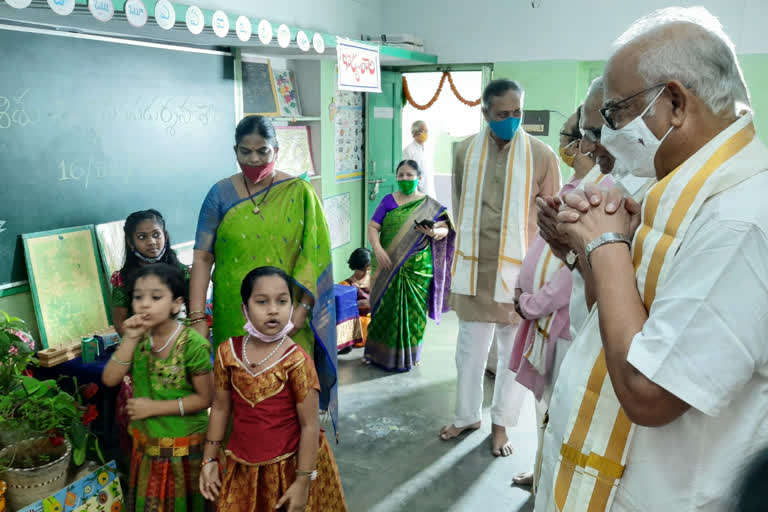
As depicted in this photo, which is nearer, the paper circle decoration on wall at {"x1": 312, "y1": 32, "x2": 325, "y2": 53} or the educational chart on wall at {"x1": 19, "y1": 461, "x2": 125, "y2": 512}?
the educational chart on wall at {"x1": 19, "y1": 461, "x2": 125, "y2": 512}

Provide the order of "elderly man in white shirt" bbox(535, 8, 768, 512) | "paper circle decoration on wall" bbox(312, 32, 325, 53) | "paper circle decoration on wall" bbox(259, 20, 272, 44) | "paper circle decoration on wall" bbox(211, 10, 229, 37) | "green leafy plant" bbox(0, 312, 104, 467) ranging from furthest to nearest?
1. "paper circle decoration on wall" bbox(312, 32, 325, 53)
2. "paper circle decoration on wall" bbox(259, 20, 272, 44)
3. "paper circle decoration on wall" bbox(211, 10, 229, 37)
4. "green leafy plant" bbox(0, 312, 104, 467)
5. "elderly man in white shirt" bbox(535, 8, 768, 512)

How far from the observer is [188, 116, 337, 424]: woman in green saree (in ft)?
8.25

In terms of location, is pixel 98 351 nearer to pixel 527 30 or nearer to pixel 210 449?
pixel 210 449

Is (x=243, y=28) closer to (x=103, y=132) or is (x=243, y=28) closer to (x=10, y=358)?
(x=103, y=132)

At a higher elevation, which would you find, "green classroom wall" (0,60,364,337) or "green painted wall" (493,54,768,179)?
"green painted wall" (493,54,768,179)

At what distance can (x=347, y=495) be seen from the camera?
276 centimetres

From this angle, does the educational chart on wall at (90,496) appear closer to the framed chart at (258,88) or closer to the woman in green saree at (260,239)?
the woman in green saree at (260,239)

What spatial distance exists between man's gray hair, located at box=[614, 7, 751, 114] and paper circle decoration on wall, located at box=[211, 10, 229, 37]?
2.57 m

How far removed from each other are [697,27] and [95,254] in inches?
119

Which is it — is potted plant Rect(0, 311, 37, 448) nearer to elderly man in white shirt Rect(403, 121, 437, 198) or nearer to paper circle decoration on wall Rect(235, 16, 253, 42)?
paper circle decoration on wall Rect(235, 16, 253, 42)

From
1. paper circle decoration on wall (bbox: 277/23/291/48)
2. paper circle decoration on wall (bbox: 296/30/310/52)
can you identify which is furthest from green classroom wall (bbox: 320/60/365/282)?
paper circle decoration on wall (bbox: 277/23/291/48)

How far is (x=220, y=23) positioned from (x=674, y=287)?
283 cm

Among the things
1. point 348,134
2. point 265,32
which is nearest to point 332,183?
point 348,134

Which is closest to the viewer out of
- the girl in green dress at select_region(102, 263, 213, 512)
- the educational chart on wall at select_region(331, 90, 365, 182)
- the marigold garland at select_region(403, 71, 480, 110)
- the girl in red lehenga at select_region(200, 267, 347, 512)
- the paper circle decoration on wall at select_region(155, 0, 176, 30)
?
the girl in red lehenga at select_region(200, 267, 347, 512)
